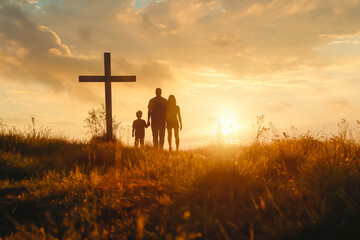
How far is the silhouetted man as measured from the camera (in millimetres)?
12312

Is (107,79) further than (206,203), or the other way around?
(107,79)

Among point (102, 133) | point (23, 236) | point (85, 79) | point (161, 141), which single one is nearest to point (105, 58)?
point (85, 79)

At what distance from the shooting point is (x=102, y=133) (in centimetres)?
1456

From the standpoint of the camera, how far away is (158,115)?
12297 mm

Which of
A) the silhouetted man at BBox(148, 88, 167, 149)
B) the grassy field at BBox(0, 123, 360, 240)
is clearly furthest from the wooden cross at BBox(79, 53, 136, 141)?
the grassy field at BBox(0, 123, 360, 240)

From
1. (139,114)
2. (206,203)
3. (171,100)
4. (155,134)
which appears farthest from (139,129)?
(206,203)

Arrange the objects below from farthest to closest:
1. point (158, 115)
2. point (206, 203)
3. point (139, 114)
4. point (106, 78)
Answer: point (139, 114), point (106, 78), point (158, 115), point (206, 203)

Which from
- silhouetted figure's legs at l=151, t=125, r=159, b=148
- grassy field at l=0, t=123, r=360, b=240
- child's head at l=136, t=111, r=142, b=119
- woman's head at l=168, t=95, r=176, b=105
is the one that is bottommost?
grassy field at l=0, t=123, r=360, b=240

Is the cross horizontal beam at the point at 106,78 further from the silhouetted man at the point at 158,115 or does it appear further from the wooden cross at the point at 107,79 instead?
the silhouetted man at the point at 158,115

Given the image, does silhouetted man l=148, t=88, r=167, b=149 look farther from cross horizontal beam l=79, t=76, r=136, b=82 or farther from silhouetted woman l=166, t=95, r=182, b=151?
cross horizontal beam l=79, t=76, r=136, b=82

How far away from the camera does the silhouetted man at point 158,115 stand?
12.3 meters

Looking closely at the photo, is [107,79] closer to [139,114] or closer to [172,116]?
[139,114]

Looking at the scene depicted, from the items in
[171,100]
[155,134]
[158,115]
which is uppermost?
[171,100]

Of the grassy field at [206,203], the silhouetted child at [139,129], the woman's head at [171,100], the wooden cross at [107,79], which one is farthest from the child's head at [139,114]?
the grassy field at [206,203]
